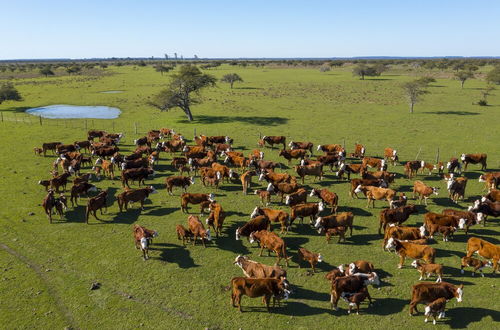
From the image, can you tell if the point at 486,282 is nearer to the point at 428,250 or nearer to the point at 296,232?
the point at 428,250

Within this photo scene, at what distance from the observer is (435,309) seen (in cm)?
965

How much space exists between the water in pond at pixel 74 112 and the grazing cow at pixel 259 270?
125 feet

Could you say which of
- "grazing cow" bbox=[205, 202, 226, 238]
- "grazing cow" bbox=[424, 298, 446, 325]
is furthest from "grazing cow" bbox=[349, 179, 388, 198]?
"grazing cow" bbox=[424, 298, 446, 325]

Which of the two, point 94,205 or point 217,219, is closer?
point 217,219

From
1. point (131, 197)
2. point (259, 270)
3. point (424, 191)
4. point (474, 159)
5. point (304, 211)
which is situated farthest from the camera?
point (474, 159)

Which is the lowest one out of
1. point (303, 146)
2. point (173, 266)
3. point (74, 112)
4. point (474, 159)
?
point (173, 266)

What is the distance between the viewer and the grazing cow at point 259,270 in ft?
36.0

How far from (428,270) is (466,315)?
1698 millimetres

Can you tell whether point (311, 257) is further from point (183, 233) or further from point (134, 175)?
point (134, 175)

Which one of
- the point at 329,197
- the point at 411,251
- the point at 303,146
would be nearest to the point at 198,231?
the point at 329,197

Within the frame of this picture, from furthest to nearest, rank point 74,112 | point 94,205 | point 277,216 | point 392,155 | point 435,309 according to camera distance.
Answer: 1. point 74,112
2. point 392,155
3. point 94,205
4. point 277,216
5. point 435,309

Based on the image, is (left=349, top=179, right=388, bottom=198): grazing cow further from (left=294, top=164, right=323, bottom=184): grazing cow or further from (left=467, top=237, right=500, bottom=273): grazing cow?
(left=467, top=237, right=500, bottom=273): grazing cow

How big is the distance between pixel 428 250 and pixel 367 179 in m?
7.62

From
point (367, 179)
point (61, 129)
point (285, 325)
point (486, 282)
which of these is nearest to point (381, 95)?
point (367, 179)
